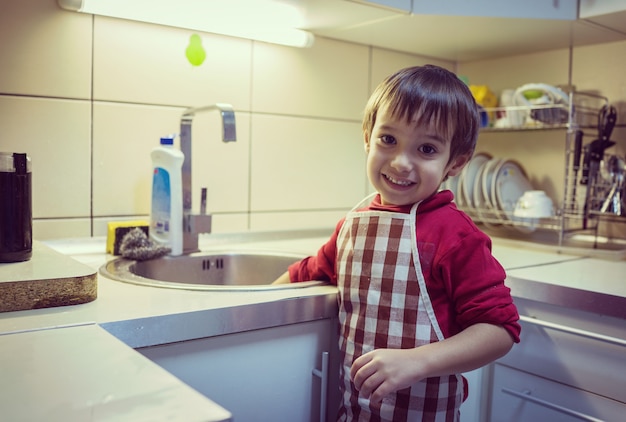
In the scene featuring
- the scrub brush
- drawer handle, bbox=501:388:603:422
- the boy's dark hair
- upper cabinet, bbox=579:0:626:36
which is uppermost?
upper cabinet, bbox=579:0:626:36

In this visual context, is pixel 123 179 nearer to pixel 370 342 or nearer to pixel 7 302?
pixel 7 302

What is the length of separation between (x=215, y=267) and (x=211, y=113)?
375 mm

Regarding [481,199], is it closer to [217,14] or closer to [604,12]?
[604,12]

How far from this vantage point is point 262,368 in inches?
36.8

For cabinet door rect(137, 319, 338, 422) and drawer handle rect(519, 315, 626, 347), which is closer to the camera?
cabinet door rect(137, 319, 338, 422)

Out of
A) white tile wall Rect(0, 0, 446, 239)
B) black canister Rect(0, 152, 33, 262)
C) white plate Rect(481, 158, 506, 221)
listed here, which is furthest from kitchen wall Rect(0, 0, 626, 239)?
black canister Rect(0, 152, 33, 262)

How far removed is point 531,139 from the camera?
172cm

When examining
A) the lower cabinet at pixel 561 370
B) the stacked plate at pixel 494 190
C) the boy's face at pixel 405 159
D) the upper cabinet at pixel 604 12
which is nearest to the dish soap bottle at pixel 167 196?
the boy's face at pixel 405 159

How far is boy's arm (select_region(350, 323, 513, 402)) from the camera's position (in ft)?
2.58

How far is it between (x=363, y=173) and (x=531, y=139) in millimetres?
489

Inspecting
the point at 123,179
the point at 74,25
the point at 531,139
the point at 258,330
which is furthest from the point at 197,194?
the point at 531,139

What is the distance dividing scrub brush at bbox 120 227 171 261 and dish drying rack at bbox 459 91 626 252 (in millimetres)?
908

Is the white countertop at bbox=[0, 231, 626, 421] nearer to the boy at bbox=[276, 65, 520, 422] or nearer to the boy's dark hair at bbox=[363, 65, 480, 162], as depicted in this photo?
the boy at bbox=[276, 65, 520, 422]

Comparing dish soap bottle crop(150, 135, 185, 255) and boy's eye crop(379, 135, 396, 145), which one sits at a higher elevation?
boy's eye crop(379, 135, 396, 145)
